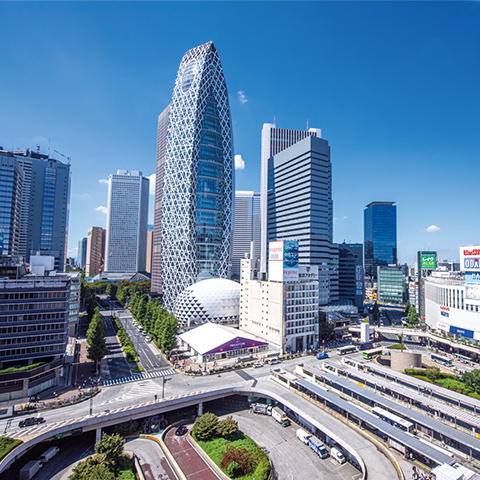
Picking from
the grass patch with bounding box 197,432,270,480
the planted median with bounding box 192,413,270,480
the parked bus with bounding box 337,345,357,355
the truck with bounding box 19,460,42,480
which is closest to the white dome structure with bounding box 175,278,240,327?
the parked bus with bounding box 337,345,357,355

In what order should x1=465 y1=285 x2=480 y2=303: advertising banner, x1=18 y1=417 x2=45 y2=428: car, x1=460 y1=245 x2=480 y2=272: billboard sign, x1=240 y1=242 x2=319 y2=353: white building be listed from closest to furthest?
x1=18 y1=417 x2=45 y2=428: car → x1=240 y1=242 x2=319 y2=353: white building → x1=465 y1=285 x2=480 y2=303: advertising banner → x1=460 y1=245 x2=480 y2=272: billboard sign

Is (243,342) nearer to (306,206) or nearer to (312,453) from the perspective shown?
(312,453)

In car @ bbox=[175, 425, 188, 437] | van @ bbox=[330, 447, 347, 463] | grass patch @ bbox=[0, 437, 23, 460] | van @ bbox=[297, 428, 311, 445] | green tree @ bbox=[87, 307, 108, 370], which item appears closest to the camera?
grass patch @ bbox=[0, 437, 23, 460]

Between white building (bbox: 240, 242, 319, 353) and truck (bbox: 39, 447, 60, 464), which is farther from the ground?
white building (bbox: 240, 242, 319, 353)

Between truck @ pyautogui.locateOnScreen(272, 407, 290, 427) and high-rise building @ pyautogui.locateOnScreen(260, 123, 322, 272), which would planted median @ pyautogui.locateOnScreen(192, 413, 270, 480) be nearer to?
truck @ pyautogui.locateOnScreen(272, 407, 290, 427)

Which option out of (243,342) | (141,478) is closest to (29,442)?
(141,478)

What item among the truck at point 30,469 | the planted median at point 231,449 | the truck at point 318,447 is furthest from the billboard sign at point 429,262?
the truck at point 30,469

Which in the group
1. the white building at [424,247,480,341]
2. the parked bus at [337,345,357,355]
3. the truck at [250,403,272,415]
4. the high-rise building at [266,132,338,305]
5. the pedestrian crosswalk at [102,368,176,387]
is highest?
the high-rise building at [266,132,338,305]
